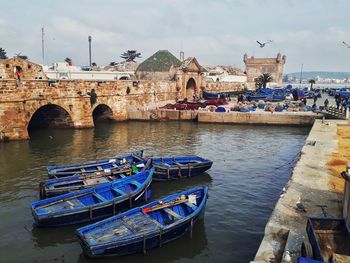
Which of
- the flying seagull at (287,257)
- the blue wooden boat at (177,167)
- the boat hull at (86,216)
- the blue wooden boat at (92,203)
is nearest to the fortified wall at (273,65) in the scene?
the blue wooden boat at (177,167)

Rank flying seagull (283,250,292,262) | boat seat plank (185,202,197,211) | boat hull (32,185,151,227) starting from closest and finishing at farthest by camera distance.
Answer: flying seagull (283,250,292,262) → boat hull (32,185,151,227) → boat seat plank (185,202,197,211)

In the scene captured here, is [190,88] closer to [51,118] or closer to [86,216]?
[51,118]

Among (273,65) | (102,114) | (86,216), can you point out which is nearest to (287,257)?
(86,216)

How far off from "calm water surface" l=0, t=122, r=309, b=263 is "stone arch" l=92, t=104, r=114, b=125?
268 cm

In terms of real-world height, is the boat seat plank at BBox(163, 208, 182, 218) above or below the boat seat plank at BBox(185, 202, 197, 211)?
below

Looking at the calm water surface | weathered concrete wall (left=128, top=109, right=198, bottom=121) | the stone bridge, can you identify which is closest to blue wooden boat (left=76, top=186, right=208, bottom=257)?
the calm water surface

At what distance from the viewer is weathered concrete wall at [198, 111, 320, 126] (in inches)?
1358

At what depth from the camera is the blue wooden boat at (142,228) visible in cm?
943

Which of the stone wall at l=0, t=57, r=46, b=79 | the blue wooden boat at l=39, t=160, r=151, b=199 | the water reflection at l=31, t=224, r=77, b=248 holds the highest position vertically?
the stone wall at l=0, t=57, r=46, b=79

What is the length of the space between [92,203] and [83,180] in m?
2.39

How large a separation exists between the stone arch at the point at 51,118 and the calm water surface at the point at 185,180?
1.39 meters

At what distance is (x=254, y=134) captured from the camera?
30.6 m

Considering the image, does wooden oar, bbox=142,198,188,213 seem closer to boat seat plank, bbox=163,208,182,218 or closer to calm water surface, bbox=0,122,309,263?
boat seat plank, bbox=163,208,182,218

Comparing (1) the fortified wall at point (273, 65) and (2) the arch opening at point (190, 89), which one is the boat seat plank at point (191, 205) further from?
(1) the fortified wall at point (273, 65)
